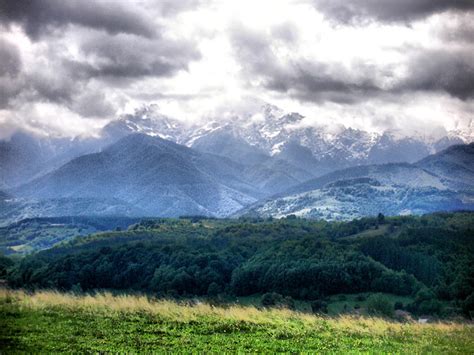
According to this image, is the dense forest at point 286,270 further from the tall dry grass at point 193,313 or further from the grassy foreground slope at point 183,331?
the grassy foreground slope at point 183,331

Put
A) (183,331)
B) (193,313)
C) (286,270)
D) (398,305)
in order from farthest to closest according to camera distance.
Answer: (286,270) < (398,305) < (193,313) < (183,331)

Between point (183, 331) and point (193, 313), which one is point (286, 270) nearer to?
point (193, 313)

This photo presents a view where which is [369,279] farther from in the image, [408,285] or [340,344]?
Result: [340,344]

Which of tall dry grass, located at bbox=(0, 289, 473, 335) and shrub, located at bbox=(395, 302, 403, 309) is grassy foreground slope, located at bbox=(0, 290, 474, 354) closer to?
tall dry grass, located at bbox=(0, 289, 473, 335)

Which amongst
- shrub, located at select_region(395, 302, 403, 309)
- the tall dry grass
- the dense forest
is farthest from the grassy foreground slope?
shrub, located at select_region(395, 302, 403, 309)

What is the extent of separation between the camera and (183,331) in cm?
2717

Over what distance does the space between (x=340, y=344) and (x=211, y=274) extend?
395ft

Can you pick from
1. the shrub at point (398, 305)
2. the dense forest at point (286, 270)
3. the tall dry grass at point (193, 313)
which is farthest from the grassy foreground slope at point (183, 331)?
the shrub at point (398, 305)

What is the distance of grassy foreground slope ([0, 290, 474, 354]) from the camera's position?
77.4ft

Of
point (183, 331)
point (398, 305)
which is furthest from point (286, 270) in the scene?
point (183, 331)

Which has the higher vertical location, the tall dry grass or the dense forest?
the tall dry grass

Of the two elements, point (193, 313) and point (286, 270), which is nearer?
point (193, 313)

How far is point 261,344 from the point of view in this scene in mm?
25266

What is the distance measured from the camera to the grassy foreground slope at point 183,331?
2358cm
